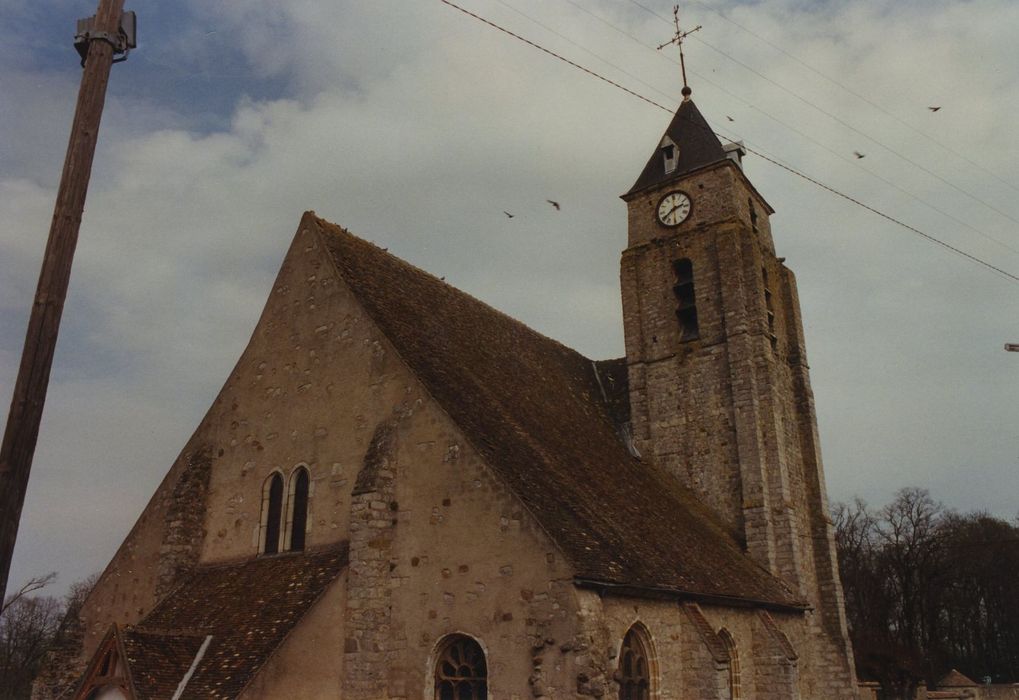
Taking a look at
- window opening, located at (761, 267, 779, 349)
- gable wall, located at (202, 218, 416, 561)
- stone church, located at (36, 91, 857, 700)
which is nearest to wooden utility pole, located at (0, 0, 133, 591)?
stone church, located at (36, 91, 857, 700)

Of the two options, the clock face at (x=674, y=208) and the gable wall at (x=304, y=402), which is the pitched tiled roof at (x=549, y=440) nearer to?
the gable wall at (x=304, y=402)

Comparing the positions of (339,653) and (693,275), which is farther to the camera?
(693,275)

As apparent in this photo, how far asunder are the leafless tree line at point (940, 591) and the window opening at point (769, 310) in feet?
86.7

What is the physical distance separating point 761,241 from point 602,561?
16108 mm

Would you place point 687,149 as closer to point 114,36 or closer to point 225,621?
point 225,621

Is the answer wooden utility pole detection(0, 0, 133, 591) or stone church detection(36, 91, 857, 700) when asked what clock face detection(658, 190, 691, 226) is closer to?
stone church detection(36, 91, 857, 700)

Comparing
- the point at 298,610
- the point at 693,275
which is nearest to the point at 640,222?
the point at 693,275

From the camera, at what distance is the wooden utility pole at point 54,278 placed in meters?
7.07

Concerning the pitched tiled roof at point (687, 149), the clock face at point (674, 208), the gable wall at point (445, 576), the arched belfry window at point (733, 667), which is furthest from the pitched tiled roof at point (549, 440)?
the pitched tiled roof at point (687, 149)

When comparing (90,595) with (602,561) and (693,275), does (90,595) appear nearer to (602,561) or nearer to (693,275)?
(602,561)

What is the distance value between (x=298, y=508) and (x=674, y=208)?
15.3 meters

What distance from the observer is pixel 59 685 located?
1597 centimetres

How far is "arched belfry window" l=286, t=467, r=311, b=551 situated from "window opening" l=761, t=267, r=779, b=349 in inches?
530

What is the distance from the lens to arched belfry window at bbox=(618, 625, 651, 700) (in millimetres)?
13336
